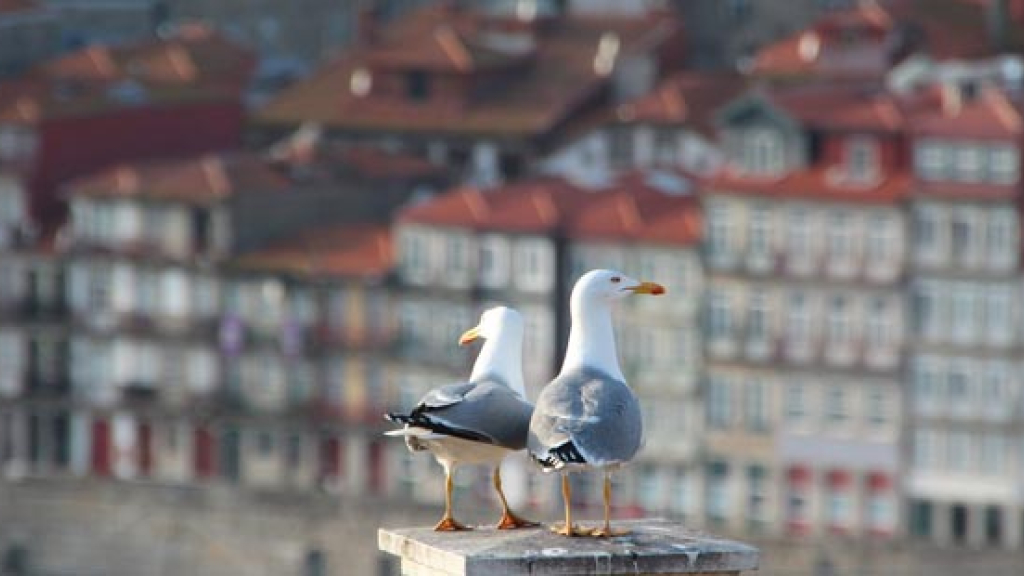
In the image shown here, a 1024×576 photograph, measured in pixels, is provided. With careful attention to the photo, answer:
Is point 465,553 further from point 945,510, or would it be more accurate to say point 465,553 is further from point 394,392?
point 394,392

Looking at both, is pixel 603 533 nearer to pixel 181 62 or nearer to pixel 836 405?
pixel 836 405

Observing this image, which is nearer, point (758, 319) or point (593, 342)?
point (593, 342)

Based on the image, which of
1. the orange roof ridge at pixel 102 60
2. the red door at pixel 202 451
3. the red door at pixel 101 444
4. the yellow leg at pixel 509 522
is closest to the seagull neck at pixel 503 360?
the yellow leg at pixel 509 522

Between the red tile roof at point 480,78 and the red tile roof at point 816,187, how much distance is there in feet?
39.3

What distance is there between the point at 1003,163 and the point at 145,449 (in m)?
15.9

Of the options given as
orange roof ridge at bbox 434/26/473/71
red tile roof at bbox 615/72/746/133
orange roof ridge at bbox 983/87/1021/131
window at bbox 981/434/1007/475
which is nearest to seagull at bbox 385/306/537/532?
window at bbox 981/434/1007/475

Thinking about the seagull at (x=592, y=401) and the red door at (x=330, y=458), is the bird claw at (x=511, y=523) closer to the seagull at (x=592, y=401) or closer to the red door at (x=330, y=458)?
the seagull at (x=592, y=401)

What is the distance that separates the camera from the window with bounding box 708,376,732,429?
287 ft

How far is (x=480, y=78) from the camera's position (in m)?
102

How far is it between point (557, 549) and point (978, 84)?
2706 inches

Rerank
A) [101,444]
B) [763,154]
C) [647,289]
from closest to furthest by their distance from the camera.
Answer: [647,289] < [763,154] < [101,444]

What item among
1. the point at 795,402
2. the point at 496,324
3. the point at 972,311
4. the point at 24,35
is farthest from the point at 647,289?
the point at 24,35

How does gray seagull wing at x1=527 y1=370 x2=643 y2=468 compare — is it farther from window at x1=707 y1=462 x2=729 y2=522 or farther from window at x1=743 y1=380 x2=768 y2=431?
window at x1=743 y1=380 x2=768 y2=431

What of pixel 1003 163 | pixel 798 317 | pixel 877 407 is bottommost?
pixel 877 407
